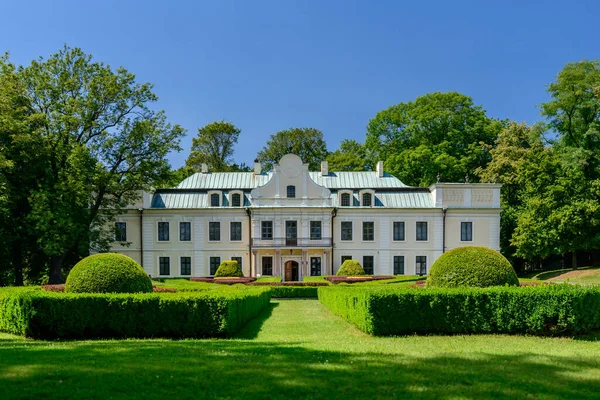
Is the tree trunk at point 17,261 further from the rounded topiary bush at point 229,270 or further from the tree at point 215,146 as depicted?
the tree at point 215,146

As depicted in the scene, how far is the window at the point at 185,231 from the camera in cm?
3744

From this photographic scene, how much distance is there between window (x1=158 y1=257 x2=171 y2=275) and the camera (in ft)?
122

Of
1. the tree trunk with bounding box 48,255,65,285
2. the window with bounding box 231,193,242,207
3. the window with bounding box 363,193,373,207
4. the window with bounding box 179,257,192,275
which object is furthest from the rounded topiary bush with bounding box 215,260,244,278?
the window with bounding box 363,193,373,207

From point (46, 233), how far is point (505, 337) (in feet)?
82.2

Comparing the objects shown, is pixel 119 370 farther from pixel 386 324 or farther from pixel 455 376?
pixel 386 324

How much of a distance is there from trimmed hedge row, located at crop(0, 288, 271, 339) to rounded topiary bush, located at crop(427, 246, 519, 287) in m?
6.16

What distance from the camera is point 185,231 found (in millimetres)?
37500

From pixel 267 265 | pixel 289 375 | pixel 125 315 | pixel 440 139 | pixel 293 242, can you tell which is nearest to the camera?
pixel 289 375

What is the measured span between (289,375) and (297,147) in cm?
4788

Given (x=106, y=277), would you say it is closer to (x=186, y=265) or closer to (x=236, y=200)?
(x=186, y=265)

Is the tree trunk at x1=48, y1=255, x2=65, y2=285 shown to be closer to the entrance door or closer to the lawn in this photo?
the entrance door

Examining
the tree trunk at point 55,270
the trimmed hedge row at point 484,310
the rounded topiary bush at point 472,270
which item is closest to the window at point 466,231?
the rounded topiary bush at point 472,270

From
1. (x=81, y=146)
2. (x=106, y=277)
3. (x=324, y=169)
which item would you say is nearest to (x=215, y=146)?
(x=324, y=169)

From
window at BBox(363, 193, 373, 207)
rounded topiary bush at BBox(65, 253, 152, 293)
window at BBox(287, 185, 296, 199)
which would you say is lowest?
rounded topiary bush at BBox(65, 253, 152, 293)
